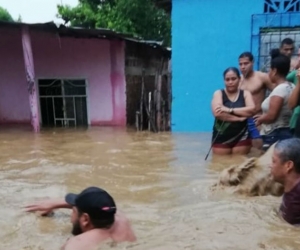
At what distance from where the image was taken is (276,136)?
222 inches

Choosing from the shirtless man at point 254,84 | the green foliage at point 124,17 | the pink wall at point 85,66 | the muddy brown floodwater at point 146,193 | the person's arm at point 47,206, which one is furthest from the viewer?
the green foliage at point 124,17

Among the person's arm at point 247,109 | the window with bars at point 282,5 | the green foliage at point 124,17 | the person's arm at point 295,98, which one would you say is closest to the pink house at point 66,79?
the window with bars at point 282,5

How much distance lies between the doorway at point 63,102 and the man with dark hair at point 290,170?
8.66 m

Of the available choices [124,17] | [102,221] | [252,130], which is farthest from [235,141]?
[124,17]

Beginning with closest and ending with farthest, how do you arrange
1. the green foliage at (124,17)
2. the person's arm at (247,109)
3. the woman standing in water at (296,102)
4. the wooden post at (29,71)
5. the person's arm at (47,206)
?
the person's arm at (47,206) → the woman standing in water at (296,102) → the person's arm at (247,109) → the wooden post at (29,71) → the green foliage at (124,17)

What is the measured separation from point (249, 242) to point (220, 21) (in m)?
6.41

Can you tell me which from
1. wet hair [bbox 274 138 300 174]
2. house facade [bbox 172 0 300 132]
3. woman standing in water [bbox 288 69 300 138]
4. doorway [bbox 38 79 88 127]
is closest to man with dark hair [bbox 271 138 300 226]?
wet hair [bbox 274 138 300 174]

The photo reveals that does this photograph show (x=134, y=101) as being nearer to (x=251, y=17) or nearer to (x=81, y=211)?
(x=251, y=17)

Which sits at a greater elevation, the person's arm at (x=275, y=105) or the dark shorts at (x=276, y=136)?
the person's arm at (x=275, y=105)

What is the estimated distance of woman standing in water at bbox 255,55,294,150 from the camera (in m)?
5.39

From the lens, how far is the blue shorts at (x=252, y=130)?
6.39 metres

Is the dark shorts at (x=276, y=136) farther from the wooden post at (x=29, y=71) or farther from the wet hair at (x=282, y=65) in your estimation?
the wooden post at (x=29, y=71)

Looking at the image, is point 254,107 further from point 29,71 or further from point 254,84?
point 29,71

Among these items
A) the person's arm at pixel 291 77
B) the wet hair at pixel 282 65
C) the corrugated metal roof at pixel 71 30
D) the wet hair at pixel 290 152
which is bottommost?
the wet hair at pixel 290 152
